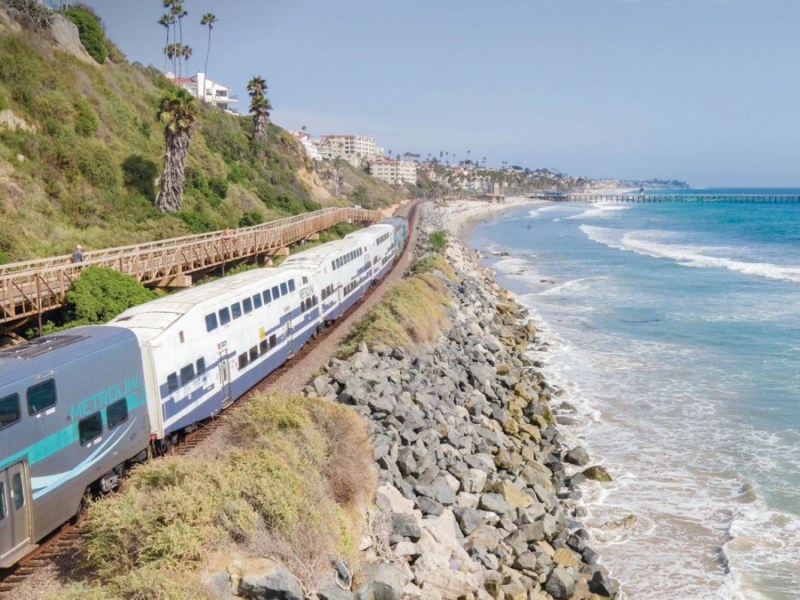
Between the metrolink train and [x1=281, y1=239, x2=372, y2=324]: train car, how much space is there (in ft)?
13.4

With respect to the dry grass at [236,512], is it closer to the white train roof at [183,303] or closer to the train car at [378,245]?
the white train roof at [183,303]

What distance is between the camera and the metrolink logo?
1153 centimetres

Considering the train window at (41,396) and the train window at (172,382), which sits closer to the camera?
the train window at (41,396)

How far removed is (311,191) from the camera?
8875cm

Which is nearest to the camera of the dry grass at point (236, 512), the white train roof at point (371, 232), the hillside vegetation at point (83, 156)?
the dry grass at point (236, 512)

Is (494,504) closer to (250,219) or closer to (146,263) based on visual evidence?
(146,263)

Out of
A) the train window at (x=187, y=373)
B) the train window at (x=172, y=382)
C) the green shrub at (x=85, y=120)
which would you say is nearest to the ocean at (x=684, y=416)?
the train window at (x=187, y=373)

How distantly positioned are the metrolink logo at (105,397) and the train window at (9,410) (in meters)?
1.27

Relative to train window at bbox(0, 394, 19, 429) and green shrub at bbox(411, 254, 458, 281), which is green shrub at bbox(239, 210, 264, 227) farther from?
train window at bbox(0, 394, 19, 429)

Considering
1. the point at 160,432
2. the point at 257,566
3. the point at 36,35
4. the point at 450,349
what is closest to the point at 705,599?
the point at 257,566

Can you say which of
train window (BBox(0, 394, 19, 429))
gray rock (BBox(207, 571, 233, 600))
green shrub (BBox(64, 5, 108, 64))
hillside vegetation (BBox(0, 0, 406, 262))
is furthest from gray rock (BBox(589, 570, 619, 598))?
green shrub (BBox(64, 5, 108, 64))

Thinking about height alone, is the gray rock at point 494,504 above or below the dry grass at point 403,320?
below

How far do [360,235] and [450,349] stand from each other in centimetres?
1353

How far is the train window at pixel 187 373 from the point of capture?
15594 mm
